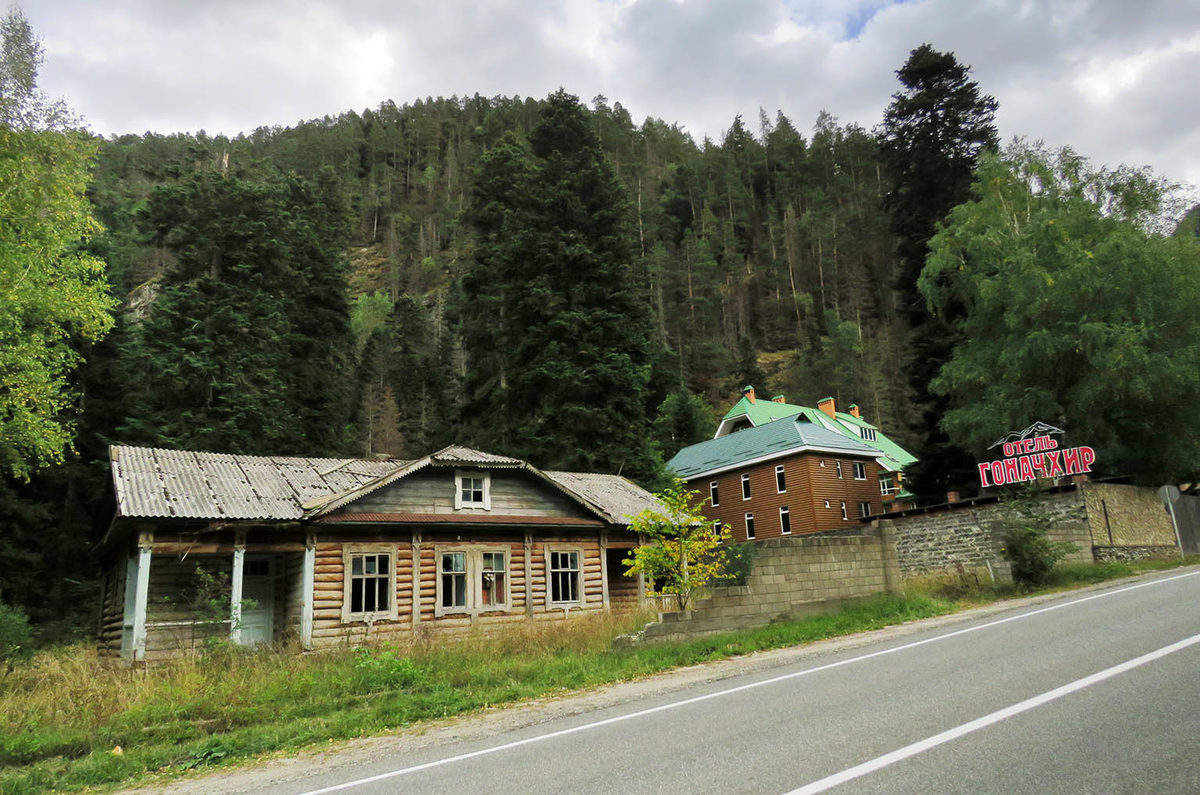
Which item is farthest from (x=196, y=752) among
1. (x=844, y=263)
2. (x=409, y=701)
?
(x=844, y=263)

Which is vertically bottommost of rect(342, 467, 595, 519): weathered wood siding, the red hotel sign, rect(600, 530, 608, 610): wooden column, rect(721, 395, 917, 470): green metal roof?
rect(600, 530, 608, 610): wooden column

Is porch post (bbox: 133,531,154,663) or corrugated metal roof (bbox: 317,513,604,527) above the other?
corrugated metal roof (bbox: 317,513,604,527)

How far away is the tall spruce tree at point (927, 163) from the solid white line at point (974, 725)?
33.9 m

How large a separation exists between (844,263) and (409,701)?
84243 mm

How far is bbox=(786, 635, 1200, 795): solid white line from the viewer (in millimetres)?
4965

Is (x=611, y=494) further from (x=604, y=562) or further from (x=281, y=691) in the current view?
(x=281, y=691)

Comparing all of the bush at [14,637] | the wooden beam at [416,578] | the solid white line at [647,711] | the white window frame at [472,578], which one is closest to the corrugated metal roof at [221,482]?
the wooden beam at [416,578]

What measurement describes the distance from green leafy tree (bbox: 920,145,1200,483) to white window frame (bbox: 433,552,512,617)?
2283 centimetres

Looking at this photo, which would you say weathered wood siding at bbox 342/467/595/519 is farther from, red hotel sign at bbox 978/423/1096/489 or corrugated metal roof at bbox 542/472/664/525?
red hotel sign at bbox 978/423/1096/489

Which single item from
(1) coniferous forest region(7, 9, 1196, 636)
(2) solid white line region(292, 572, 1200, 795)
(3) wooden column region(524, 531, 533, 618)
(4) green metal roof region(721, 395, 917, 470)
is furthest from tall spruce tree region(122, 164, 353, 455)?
(4) green metal roof region(721, 395, 917, 470)

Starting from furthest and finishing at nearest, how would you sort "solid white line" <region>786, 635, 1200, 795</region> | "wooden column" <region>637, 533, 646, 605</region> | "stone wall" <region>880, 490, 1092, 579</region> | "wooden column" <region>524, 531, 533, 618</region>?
"stone wall" <region>880, 490, 1092, 579</region>
"wooden column" <region>637, 533, 646, 605</region>
"wooden column" <region>524, 531, 533, 618</region>
"solid white line" <region>786, 635, 1200, 795</region>

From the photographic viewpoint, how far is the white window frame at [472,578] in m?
20.5

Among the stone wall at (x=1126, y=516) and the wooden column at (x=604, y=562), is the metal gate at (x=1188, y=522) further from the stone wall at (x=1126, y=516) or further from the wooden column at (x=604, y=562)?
the wooden column at (x=604, y=562)

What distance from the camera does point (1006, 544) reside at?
19.9 m
